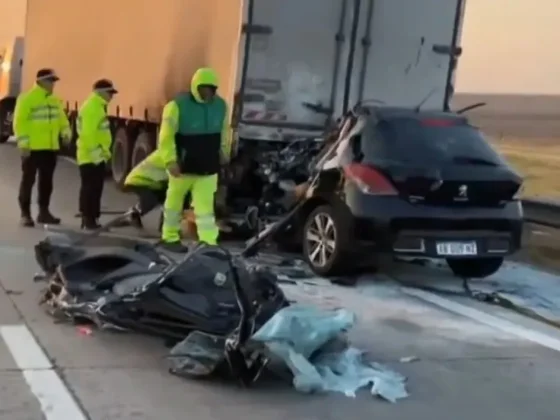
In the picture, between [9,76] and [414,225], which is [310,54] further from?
[9,76]

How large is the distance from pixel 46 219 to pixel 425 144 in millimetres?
5242

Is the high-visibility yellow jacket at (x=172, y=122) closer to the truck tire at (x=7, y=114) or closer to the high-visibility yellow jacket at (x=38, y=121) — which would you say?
the high-visibility yellow jacket at (x=38, y=121)

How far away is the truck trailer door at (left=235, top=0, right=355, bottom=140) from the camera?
12359 mm

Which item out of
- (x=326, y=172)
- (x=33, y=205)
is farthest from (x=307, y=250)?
(x=33, y=205)

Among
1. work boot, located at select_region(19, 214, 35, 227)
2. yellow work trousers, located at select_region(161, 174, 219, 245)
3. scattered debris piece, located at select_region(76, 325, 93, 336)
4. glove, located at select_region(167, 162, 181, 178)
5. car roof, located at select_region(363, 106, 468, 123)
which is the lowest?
work boot, located at select_region(19, 214, 35, 227)

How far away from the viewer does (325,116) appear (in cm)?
1296

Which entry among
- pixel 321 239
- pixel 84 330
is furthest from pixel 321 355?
pixel 321 239

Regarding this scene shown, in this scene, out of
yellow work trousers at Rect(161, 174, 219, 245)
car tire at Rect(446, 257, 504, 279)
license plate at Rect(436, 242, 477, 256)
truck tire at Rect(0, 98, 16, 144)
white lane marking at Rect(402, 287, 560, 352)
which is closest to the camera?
white lane marking at Rect(402, 287, 560, 352)

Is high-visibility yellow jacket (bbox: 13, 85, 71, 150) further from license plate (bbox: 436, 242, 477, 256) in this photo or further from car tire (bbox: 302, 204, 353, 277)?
license plate (bbox: 436, 242, 477, 256)

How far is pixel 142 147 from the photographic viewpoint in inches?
650

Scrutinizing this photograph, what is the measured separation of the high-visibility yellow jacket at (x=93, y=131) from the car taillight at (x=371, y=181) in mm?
4130

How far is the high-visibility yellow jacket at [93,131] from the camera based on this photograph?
12.9 m

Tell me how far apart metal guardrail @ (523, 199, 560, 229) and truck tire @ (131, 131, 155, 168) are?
611 cm

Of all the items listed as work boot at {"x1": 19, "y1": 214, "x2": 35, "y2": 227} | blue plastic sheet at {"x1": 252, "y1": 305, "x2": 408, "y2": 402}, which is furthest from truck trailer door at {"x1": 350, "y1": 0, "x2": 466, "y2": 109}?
blue plastic sheet at {"x1": 252, "y1": 305, "x2": 408, "y2": 402}
